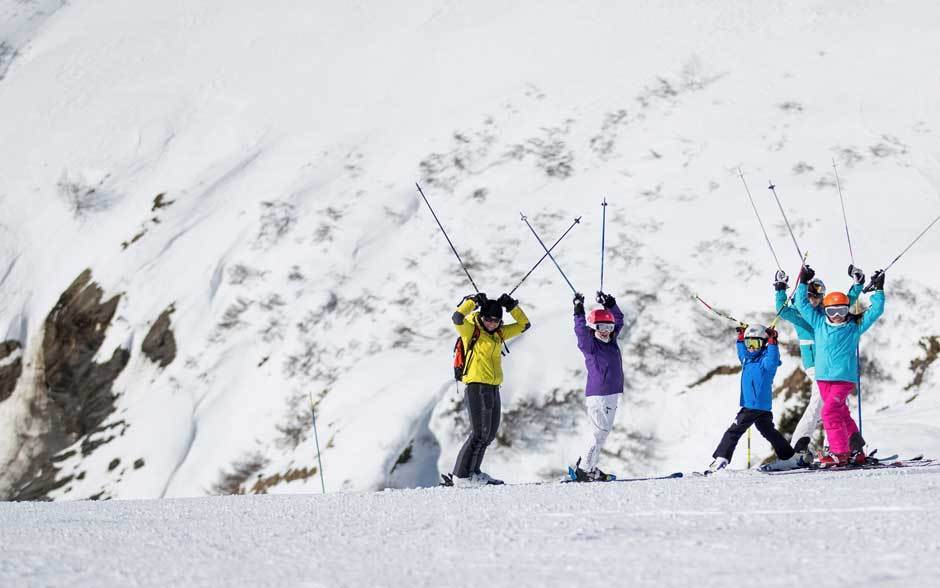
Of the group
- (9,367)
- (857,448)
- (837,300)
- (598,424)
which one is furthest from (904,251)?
(9,367)

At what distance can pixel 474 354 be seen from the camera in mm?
8477

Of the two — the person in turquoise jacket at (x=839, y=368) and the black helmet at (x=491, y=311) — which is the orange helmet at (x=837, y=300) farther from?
the black helmet at (x=491, y=311)

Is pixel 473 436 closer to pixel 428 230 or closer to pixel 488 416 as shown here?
pixel 488 416

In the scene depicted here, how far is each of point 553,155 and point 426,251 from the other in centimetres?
328

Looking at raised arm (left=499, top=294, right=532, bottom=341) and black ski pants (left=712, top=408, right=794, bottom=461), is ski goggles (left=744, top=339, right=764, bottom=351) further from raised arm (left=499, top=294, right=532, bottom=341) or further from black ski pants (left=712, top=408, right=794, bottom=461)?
raised arm (left=499, top=294, right=532, bottom=341)

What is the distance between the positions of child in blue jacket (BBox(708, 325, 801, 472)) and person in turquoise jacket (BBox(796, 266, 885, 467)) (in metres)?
0.53

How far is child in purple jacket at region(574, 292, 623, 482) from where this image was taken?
8.77 metres

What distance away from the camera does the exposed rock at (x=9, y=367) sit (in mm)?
18219

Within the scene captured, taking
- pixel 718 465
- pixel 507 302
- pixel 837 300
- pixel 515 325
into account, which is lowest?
pixel 718 465

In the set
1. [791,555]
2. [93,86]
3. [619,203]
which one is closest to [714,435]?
[619,203]

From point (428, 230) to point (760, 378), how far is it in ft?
30.1

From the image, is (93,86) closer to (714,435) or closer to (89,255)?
(89,255)

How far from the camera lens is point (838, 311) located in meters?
8.66

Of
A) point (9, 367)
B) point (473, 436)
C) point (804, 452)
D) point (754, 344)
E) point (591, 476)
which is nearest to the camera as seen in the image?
point (473, 436)
